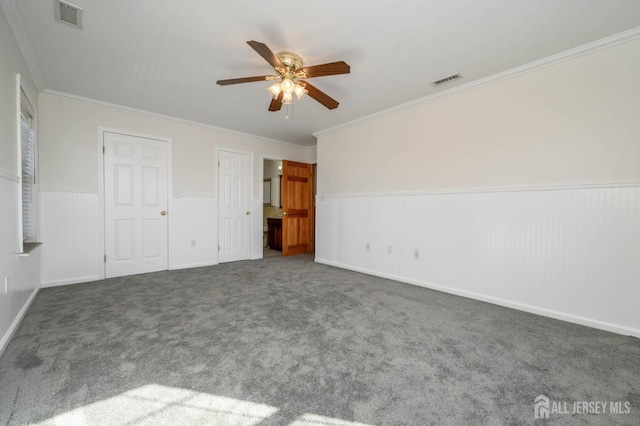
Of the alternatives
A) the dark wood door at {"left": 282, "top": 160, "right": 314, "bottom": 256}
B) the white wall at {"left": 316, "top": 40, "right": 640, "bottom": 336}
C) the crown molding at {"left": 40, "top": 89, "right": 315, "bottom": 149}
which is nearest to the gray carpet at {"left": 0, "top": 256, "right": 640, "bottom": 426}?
the white wall at {"left": 316, "top": 40, "right": 640, "bottom": 336}

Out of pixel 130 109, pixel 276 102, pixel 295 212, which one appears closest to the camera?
pixel 276 102

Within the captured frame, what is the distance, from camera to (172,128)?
14.0 feet

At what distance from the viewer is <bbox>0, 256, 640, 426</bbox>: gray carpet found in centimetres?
129

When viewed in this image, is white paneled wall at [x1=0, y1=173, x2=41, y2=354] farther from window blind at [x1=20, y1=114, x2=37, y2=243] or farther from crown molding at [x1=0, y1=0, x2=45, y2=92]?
crown molding at [x1=0, y1=0, x2=45, y2=92]

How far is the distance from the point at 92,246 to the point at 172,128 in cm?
208

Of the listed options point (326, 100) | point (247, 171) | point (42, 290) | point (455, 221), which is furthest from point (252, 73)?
point (42, 290)

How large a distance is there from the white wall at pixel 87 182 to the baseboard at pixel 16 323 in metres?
0.66

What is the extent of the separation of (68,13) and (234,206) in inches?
130

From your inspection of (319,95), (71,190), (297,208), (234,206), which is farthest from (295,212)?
(71,190)

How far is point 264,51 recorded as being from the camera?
1968 mm

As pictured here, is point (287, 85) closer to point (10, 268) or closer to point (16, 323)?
point (10, 268)

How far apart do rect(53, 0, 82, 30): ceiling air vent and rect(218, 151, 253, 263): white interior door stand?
274 cm

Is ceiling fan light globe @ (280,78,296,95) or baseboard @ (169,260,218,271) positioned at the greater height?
ceiling fan light globe @ (280,78,296,95)

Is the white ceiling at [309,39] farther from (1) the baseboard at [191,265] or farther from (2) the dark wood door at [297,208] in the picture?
(1) the baseboard at [191,265]
